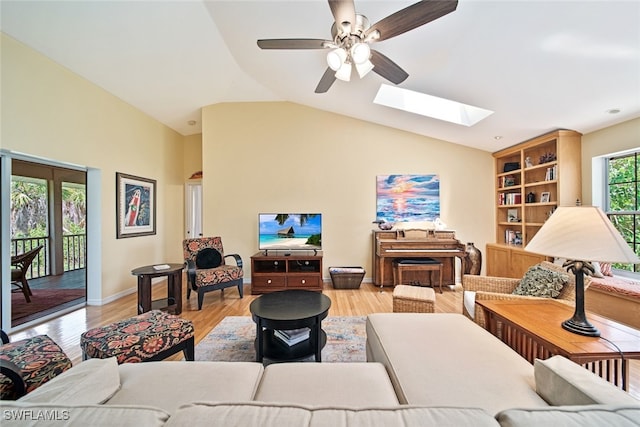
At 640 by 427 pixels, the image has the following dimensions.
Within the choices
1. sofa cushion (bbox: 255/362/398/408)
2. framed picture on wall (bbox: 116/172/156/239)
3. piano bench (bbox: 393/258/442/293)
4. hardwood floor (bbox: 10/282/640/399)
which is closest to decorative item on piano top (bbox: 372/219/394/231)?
piano bench (bbox: 393/258/442/293)

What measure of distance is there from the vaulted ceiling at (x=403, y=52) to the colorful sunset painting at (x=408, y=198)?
3.23 feet

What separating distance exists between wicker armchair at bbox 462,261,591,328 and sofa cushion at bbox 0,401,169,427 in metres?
2.21

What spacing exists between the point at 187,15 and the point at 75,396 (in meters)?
3.31

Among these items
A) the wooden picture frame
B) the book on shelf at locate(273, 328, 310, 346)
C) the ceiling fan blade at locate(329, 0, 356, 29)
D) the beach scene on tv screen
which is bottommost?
the book on shelf at locate(273, 328, 310, 346)

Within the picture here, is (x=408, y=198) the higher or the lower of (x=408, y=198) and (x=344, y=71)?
the lower

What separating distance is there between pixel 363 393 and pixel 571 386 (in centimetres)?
72

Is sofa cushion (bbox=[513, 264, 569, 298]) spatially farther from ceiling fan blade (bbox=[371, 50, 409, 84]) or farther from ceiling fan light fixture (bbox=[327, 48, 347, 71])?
ceiling fan light fixture (bbox=[327, 48, 347, 71])

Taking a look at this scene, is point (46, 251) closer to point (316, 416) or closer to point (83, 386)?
point (83, 386)

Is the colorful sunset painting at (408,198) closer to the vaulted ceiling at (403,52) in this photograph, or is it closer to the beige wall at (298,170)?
the beige wall at (298,170)

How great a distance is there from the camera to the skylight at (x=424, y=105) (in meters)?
3.79

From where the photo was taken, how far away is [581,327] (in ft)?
4.81

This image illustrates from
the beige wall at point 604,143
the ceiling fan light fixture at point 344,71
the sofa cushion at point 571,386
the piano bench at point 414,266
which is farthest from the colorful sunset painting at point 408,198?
the sofa cushion at point 571,386

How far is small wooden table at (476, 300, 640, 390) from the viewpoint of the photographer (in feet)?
4.24

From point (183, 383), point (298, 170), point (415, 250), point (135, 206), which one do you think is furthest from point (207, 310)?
point (415, 250)
